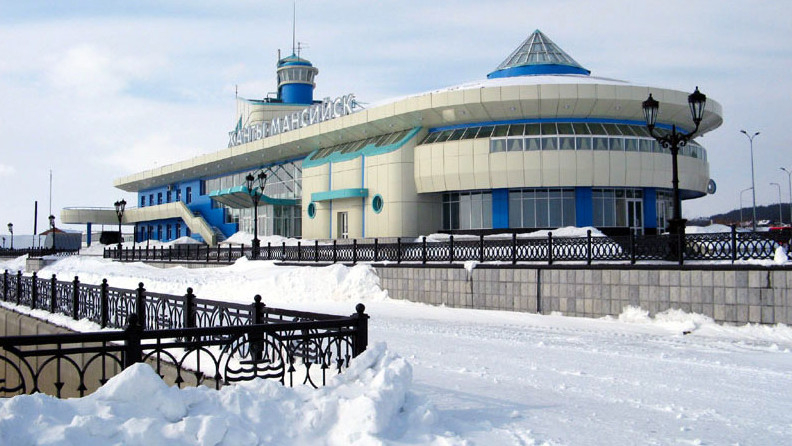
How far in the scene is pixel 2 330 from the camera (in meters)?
21.8

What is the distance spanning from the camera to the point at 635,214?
1364 inches

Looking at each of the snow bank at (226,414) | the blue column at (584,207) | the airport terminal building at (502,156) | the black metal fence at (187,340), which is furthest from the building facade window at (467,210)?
the snow bank at (226,414)

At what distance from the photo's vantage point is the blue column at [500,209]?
113ft

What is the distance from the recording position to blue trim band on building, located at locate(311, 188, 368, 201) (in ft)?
128

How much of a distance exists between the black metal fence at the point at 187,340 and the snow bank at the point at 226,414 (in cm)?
72

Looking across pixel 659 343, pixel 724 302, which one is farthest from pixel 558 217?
pixel 659 343

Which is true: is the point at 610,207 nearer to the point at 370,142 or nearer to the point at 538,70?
the point at 538,70

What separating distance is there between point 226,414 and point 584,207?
30.1 meters

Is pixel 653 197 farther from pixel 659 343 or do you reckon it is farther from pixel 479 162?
pixel 659 343

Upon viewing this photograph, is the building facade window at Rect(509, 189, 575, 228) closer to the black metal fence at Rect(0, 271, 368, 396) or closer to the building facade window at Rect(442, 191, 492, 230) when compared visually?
the building facade window at Rect(442, 191, 492, 230)

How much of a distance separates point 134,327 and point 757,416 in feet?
20.3

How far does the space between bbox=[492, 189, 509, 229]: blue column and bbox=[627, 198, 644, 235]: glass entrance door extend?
619cm

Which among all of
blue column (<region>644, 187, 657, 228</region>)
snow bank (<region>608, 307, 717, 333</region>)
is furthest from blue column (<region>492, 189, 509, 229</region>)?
snow bank (<region>608, 307, 717, 333</region>)

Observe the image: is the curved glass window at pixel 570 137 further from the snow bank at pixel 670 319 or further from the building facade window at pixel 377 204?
the snow bank at pixel 670 319
